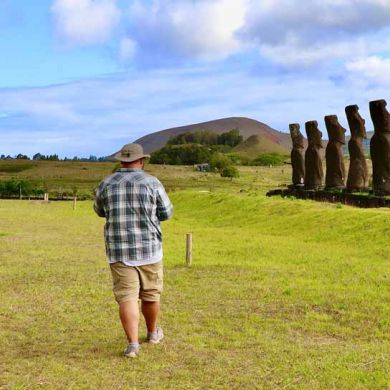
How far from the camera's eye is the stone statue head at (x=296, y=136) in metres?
32.6

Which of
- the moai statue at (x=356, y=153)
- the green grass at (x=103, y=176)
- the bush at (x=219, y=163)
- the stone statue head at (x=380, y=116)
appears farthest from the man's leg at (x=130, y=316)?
the bush at (x=219, y=163)

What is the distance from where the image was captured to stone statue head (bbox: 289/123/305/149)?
32562 mm

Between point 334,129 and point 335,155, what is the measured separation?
3.65 feet

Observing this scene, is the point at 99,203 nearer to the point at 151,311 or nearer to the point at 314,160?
the point at 151,311

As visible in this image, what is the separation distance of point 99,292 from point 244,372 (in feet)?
13.9

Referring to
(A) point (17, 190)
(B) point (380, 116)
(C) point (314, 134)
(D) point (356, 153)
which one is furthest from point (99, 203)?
(A) point (17, 190)

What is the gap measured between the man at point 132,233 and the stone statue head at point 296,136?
27025 millimetres

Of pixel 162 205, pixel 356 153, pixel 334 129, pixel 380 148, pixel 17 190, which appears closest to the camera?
pixel 162 205

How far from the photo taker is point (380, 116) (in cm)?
2233

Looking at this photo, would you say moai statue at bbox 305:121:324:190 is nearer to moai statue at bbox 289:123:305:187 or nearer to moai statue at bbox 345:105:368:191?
moai statue at bbox 289:123:305:187

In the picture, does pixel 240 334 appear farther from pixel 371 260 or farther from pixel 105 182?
pixel 371 260

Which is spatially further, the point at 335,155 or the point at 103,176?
the point at 103,176

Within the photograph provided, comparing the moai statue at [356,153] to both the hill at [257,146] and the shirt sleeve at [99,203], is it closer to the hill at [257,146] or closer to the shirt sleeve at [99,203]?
the shirt sleeve at [99,203]

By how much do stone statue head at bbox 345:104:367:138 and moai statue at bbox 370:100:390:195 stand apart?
7.30 ft
